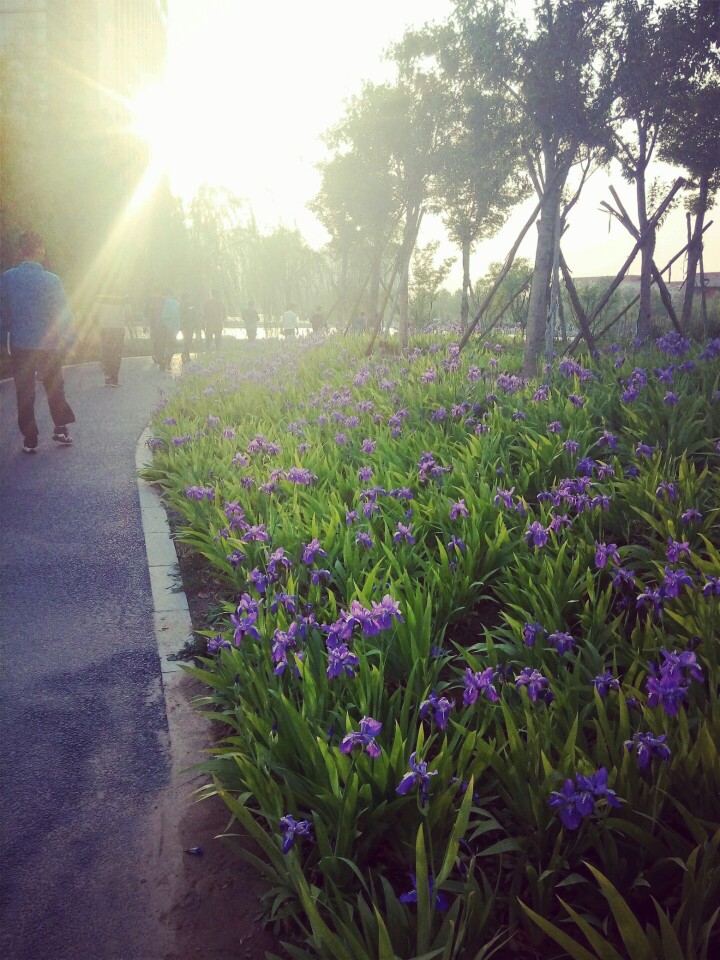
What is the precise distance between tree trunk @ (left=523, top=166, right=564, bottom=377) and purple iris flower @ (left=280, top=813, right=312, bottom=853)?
7.83 m

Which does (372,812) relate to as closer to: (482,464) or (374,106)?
(482,464)

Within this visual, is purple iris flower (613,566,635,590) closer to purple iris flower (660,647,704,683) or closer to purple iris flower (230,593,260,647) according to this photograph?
purple iris flower (660,647,704,683)

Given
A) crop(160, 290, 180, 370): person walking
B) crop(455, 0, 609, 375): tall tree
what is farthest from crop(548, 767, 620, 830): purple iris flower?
crop(160, 290, 180, 370): person walking

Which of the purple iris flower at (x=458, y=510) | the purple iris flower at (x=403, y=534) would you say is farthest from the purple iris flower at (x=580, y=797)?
the purple iris flower at (x=458, y=510)

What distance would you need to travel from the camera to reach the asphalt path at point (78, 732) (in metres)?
2.07

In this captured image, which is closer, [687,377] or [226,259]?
[687,377]

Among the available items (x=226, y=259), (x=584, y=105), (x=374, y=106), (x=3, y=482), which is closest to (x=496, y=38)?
(x=584, y=105)

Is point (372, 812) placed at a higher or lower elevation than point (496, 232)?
lower

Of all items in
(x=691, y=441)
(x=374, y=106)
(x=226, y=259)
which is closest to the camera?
(x=691, y=441)

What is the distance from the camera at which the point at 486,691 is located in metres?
2.23

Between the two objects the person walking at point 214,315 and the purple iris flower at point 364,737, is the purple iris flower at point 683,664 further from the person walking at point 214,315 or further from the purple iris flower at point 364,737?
the person walking at point 214,315

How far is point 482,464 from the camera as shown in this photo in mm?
4594

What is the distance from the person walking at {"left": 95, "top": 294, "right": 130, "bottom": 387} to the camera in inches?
520

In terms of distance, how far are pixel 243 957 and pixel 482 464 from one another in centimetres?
327
